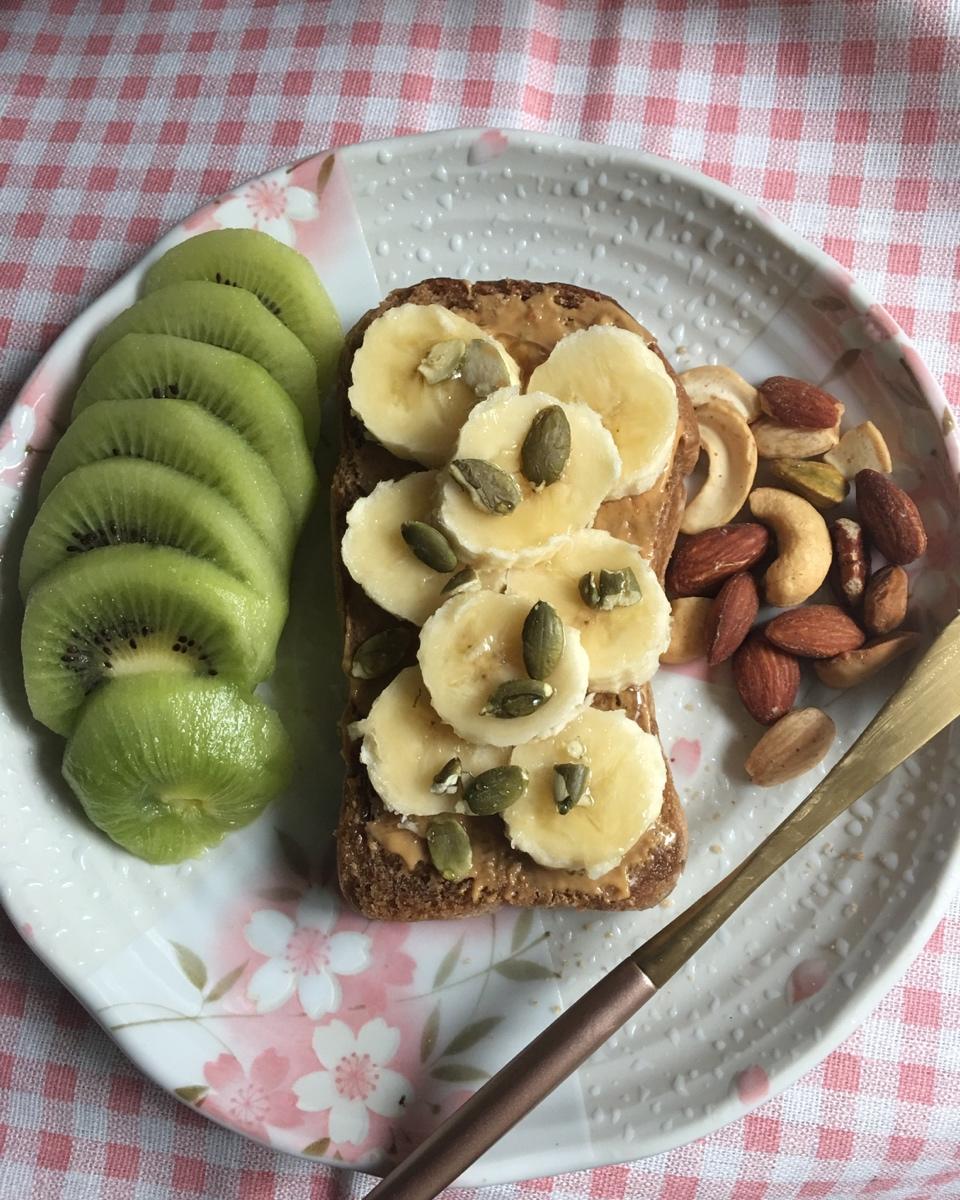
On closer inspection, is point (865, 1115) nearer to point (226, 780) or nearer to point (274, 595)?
point (226, 780)

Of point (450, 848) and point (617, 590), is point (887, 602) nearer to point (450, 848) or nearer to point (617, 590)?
point (617, 590)

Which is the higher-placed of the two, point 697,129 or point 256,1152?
point 697,129

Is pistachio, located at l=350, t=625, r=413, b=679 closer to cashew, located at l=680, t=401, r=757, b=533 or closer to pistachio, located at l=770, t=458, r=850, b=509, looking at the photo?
cashew, located at l=680, t=401, r=757, b=533

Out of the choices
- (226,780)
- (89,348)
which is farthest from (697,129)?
(226,780)

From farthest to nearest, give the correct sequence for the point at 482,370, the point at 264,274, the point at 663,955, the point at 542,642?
the point at 264,274 → the point at 482,370 → the point at 663,955 → the point at 542,642

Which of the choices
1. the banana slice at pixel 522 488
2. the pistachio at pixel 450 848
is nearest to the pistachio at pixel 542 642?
the banana slice at pixel 522 488

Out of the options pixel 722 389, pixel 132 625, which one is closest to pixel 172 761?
pixel 132 625

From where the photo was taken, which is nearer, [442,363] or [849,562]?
[442,363]
